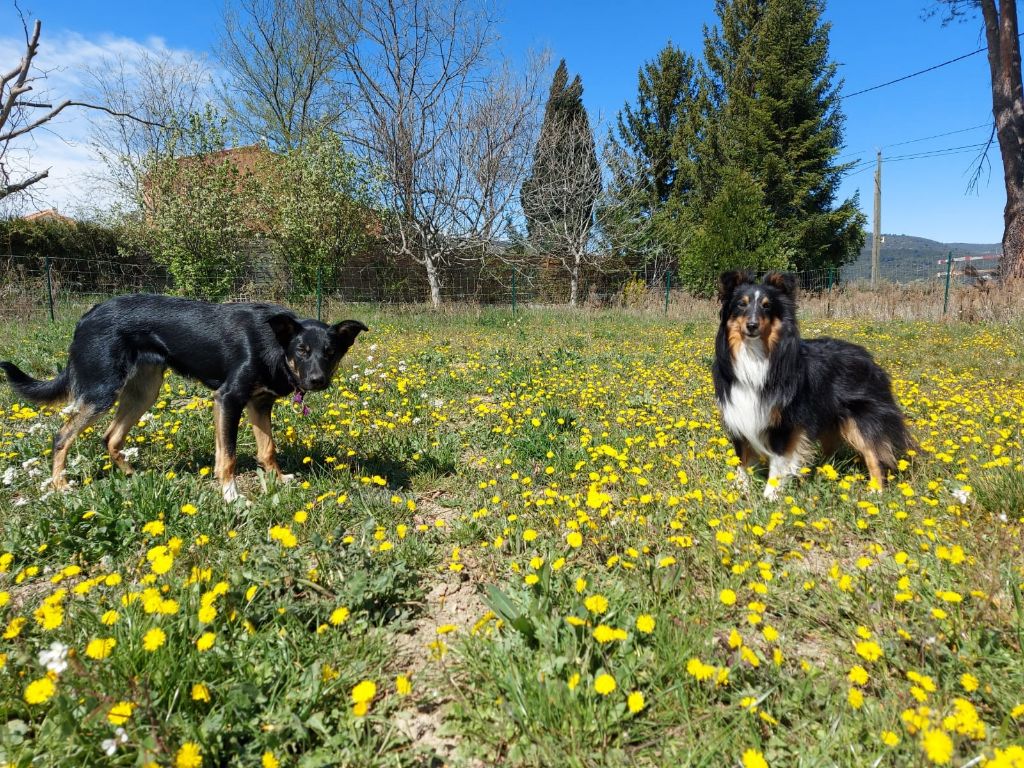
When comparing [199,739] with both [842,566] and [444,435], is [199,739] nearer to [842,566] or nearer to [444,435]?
[842,566]

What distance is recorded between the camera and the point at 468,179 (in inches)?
728

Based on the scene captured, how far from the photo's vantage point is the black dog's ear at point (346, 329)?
380 centimetres

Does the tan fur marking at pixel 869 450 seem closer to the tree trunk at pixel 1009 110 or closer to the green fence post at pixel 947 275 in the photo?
the green fence post at pixel 947 275

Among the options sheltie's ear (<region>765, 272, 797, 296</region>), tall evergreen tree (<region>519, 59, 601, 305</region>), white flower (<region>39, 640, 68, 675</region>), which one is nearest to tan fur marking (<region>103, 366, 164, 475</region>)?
white flower (<region>39, 640, 68, 675</region>)

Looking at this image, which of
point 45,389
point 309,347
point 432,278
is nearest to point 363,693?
point 309,347

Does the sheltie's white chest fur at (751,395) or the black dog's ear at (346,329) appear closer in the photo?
the sheltie's white chest fur at (751,395)

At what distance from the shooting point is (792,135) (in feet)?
74.5

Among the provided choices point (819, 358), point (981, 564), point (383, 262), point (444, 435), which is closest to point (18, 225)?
point (383, 262)

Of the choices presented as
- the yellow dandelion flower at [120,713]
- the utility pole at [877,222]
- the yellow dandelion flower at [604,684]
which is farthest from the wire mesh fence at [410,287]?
the yellow dandelion flower at [604,684]

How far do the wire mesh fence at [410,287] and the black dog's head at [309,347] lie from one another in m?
11.3

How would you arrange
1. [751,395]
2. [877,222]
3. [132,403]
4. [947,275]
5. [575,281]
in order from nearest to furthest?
[751,395] → [132,403] → [947,275] → [575,281] → [877,222]

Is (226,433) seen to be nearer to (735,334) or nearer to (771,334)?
(735,334)

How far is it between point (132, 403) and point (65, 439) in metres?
0.52

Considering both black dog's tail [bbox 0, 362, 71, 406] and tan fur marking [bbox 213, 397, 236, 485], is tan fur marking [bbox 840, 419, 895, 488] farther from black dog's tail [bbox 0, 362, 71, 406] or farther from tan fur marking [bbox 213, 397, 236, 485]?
black dog's tail [bbox 0, 362, 71, 406]
